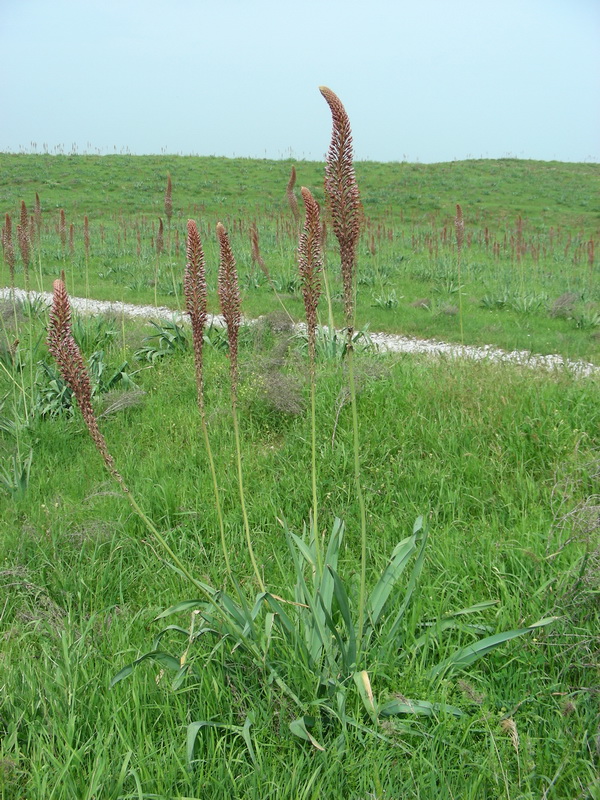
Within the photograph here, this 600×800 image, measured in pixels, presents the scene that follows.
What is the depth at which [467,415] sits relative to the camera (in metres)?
4.89

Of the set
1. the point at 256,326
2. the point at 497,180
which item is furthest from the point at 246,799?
the point at 497,180

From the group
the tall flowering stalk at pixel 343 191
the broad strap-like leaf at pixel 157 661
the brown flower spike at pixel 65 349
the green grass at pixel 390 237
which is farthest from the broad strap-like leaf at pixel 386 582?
the green grass at pixel 390 237

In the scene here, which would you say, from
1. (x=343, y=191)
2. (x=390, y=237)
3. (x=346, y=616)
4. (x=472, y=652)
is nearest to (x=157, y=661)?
(x=346, y=616)

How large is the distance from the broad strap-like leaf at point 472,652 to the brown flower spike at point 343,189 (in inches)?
54.6

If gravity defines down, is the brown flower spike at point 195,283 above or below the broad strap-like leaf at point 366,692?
above

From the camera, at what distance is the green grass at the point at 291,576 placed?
6.90 ft

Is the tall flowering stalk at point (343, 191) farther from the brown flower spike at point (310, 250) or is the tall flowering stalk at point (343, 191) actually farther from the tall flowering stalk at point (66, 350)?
the tall flowering stalk at point (66, 350)

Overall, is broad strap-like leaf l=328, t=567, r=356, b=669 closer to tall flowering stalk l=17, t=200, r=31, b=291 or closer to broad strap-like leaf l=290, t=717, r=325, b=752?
broad strap-like leaf l=290, t=717, r=325, b=752

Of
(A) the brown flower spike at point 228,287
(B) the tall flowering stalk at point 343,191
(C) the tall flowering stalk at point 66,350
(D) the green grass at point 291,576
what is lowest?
(D) the green grass at point 291,576

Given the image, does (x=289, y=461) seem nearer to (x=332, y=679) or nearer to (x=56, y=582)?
(x=56, y=582)

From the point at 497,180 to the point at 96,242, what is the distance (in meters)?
31.5

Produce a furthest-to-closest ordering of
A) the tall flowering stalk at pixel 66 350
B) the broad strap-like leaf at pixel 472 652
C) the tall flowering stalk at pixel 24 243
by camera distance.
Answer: the tall flowering stalk at pixel 24 243 → the broad strap-like leaf at pixel 472 652 → the tall flowering stalk at pixel 66 350

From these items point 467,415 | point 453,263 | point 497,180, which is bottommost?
point 467,415

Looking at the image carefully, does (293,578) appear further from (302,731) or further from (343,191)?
(343,191)
